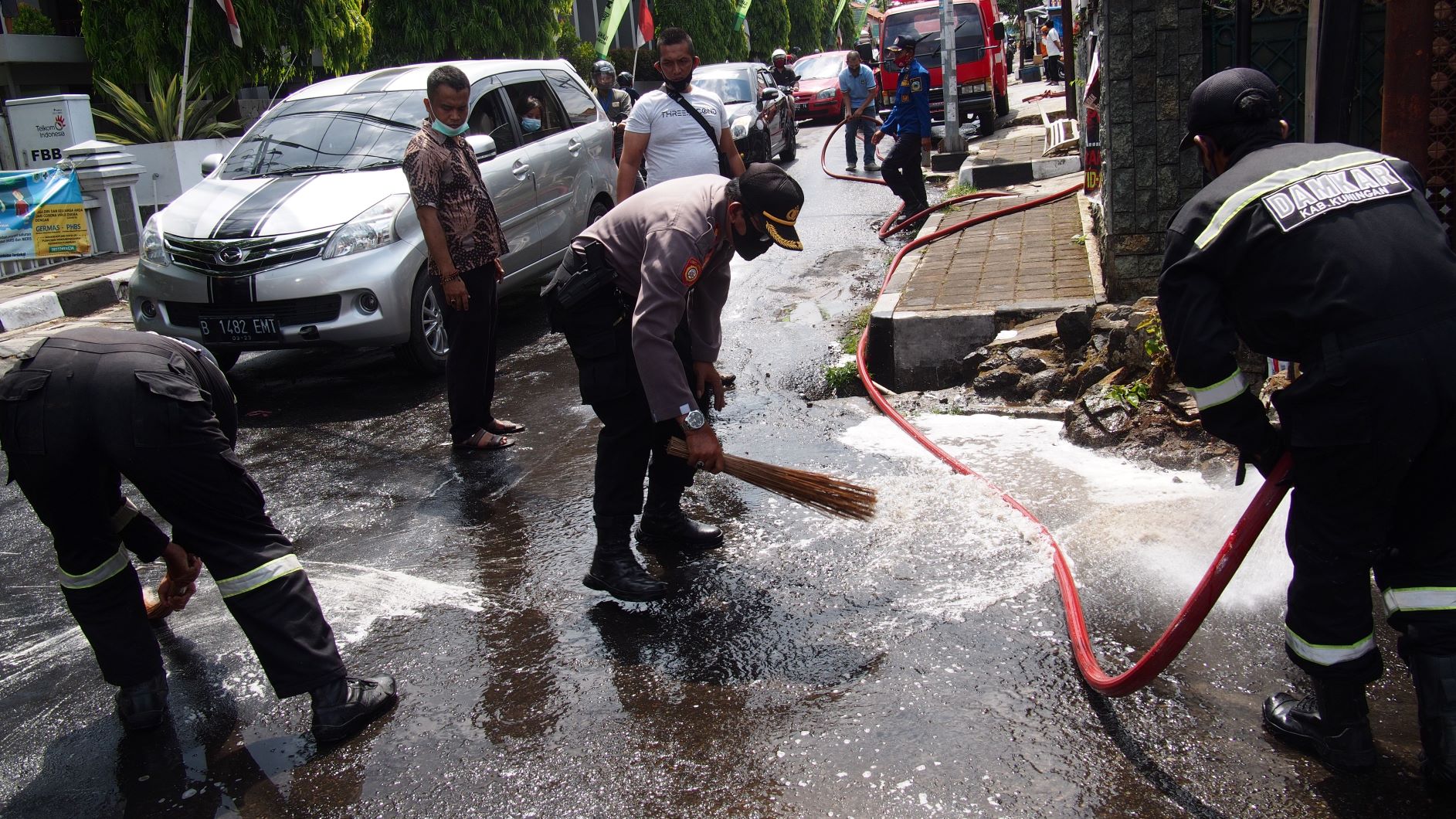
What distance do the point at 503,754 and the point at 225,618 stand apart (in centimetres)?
155

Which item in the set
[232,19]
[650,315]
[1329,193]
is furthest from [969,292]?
[232,19]

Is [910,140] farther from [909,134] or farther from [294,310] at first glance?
[294,310]

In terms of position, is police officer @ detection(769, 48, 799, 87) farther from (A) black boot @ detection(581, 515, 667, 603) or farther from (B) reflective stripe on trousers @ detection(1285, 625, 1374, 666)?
(B) reflective stripe on trousers @ detection(1285, 625, 1374, 666)

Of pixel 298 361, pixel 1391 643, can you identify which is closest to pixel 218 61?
pixel 298 361

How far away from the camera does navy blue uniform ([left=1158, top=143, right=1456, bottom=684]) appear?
8.41 ft

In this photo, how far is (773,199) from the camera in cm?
358

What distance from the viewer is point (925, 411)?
18.8 ft

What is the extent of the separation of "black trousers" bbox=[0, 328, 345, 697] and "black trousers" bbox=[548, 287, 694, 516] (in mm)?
1142

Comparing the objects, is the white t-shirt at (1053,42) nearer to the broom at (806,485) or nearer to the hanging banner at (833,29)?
the hanging banner at (833,29)

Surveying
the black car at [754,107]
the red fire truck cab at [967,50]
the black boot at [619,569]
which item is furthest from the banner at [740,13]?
the black boot at [619,569]

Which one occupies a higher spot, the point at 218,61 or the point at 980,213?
the point at 218,61

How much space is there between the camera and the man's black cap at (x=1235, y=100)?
2.89m

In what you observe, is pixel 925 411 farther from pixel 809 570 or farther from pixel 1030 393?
pixel 809 570

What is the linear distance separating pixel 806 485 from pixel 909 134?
24.5 ft
